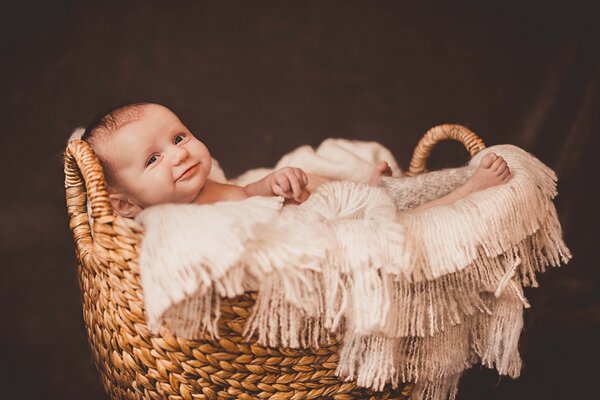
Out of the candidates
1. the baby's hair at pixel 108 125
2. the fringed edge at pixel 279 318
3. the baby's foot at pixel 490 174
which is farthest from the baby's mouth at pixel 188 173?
the baby's foot at pixel 490 174

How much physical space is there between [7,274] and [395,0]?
1.28 metres

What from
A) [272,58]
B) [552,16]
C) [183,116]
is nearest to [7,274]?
[183,116]

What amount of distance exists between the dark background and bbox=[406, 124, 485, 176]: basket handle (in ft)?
1.18

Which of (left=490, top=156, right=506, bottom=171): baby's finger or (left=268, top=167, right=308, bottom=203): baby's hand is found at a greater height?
(left=268, top=167, right=308, bottom=203): baby's hand

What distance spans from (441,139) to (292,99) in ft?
1.78

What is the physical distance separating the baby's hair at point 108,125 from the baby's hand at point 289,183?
26 centimetres

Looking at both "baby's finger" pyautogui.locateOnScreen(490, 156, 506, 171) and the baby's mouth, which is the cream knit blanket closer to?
"baby's finger" pyautogui.locateOnScreen(490, 156, 506, 171)

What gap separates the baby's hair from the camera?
3.53ft

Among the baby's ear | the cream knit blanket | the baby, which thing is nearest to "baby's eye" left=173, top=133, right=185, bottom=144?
the baby

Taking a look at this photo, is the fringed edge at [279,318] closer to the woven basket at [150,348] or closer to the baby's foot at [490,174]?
the woven basket at [150,348]

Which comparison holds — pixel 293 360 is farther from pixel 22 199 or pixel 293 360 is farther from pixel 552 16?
pixel 552 16

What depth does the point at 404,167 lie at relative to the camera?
6.42ft

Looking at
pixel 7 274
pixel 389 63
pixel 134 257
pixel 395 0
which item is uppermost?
pixel 395 0

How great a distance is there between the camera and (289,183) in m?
1.15
